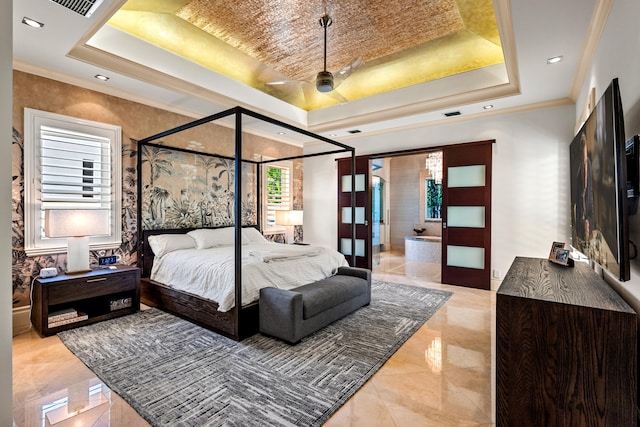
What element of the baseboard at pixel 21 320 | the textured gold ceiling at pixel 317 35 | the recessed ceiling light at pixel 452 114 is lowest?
the baseboard at pixel 21 320

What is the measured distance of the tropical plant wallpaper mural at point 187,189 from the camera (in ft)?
14.1

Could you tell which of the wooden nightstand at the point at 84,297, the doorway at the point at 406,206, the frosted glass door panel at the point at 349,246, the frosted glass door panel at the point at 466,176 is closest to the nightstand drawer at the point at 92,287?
the wooden nightstand at the point at 84,297

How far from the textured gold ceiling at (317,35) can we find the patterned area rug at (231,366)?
129 inches

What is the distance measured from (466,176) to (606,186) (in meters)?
3.48

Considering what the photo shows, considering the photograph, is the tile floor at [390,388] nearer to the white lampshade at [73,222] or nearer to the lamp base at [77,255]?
the lamp base at [77,255]

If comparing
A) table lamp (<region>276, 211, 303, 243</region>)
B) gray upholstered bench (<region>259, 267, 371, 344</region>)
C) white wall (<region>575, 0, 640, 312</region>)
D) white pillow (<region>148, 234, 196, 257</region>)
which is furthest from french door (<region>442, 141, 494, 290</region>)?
white pillow (<region>148, 234, 196, 257</region>)

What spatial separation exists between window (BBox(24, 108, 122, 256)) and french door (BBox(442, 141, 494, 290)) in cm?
495

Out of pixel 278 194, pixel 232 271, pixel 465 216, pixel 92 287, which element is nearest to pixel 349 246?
pixel 278 194

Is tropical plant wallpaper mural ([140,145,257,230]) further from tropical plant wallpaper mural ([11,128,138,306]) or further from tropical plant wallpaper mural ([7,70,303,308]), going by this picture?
tropical plant wallpaper mural ([11,128,138,306])

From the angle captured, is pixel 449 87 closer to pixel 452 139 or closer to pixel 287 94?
pixel 452 139

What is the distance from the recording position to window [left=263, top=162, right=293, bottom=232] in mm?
6074

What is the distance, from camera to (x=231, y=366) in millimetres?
2410

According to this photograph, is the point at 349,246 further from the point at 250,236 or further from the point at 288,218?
the point at 250,236

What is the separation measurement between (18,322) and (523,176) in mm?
6567
